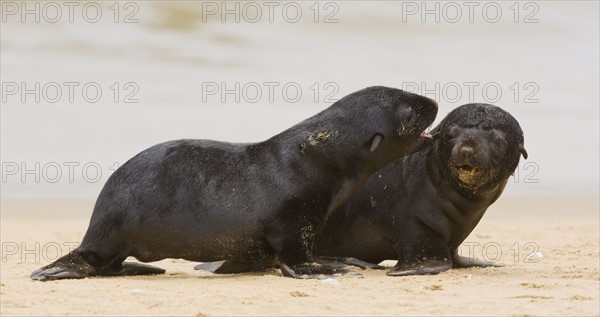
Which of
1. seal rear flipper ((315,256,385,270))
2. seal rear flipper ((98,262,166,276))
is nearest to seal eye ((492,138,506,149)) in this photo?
seal rear flipper ((315,256,385,270))

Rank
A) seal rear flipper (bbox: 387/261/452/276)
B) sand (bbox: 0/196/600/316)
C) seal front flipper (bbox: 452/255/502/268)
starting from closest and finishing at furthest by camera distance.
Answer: sand (bbox: 0/196/600/316) < seal rear flipper (bbox: 387/261/452/276) < seal front flipper (bbox: 452/255/502/268)

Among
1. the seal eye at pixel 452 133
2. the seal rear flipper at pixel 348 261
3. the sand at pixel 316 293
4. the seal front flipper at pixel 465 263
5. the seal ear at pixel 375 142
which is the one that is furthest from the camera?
the seal front flipper at pixel 465 263

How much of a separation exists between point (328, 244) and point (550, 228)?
398 inches

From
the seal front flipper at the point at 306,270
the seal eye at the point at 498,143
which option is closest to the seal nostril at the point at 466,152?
the seal eye at the point at 498,143

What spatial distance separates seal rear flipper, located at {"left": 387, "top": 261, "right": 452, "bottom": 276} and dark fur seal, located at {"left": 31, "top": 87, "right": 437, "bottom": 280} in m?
0.81

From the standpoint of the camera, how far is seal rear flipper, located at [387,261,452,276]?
10.0 metres

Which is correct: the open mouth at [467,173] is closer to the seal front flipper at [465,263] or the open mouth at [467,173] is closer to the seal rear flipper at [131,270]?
the seal front flipper at [465,263]

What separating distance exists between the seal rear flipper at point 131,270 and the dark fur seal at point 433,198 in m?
1.69

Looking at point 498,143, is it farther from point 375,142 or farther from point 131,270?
point 131,270

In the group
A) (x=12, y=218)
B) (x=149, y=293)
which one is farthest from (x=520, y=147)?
(x=12, y=218)

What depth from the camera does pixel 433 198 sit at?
34.6 ft

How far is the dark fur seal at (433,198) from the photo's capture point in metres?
10.1

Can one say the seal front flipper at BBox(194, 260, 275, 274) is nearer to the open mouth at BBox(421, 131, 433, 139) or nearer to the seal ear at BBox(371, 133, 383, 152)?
the seal ear at BBox(371, 133, 383, 152)

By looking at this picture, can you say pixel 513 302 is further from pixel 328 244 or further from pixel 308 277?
pixel 328 244
